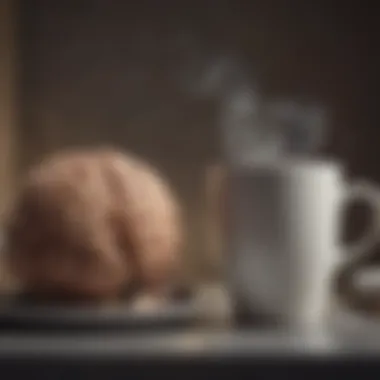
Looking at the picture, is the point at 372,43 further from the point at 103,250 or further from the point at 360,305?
the point at 103,250

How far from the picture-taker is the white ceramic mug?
0.57m

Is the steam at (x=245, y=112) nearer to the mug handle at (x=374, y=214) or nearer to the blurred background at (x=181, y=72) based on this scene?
the blurred background at (x=181, y=72)

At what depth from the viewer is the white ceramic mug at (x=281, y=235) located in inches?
22.3

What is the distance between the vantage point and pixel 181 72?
2.78 ft

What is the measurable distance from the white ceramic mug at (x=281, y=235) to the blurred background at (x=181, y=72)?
255mm

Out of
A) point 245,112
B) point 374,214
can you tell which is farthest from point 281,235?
point 245,112

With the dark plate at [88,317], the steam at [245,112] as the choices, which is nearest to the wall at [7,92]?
the steam at [245,112]

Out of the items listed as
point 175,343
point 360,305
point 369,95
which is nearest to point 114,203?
point 175,343

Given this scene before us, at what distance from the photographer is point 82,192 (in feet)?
1.89

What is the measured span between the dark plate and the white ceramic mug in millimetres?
47

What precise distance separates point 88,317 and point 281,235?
13cm

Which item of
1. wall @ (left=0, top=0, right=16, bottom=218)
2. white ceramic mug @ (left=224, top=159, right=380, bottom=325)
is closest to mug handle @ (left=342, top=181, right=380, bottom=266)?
white ceramic mug @ (left=224, top=159, right=380, bottom=325)

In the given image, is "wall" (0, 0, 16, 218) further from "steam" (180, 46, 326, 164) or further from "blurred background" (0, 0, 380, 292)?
"steam" (180, 46, 326, 164)

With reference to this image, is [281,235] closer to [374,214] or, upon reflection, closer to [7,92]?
[374,214]
